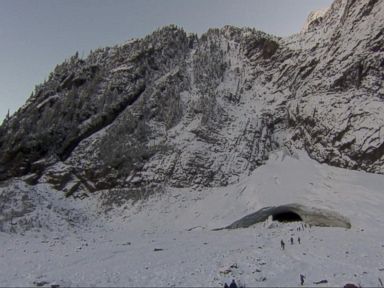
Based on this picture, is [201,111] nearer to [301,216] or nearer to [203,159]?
[203,159]

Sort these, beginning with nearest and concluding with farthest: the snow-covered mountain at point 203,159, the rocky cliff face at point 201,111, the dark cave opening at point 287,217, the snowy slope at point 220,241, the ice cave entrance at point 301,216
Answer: the snowy slope at point 220,241
the snow-covered mountain at point 203,159
the ice cave entrance at point 301,216
the dark cave opening at point 287,217
the rocky cliff face at point 201,111

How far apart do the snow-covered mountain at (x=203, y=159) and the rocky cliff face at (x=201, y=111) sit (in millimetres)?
191

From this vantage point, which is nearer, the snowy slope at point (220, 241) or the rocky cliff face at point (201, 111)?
the snowy slope at point (220, 241)

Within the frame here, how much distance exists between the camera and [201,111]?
5766cm

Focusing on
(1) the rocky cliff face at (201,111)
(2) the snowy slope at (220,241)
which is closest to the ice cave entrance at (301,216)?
(2) the snowy slope at (220,241)

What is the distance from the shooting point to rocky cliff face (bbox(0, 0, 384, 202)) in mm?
48844

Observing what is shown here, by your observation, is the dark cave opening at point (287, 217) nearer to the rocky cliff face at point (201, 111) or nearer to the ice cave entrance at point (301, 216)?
the ice cave entrance at point (301, 216)

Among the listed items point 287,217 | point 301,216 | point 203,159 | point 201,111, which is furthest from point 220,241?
point 201,111

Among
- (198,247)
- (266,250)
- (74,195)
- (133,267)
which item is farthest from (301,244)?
(74,195)

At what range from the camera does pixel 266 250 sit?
2639cm

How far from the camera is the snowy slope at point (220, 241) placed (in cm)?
2027

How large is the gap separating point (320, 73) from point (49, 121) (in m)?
37.9

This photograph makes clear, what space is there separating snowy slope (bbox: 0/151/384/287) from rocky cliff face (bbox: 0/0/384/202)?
3079mm

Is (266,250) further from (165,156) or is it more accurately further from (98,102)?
(98,102)
